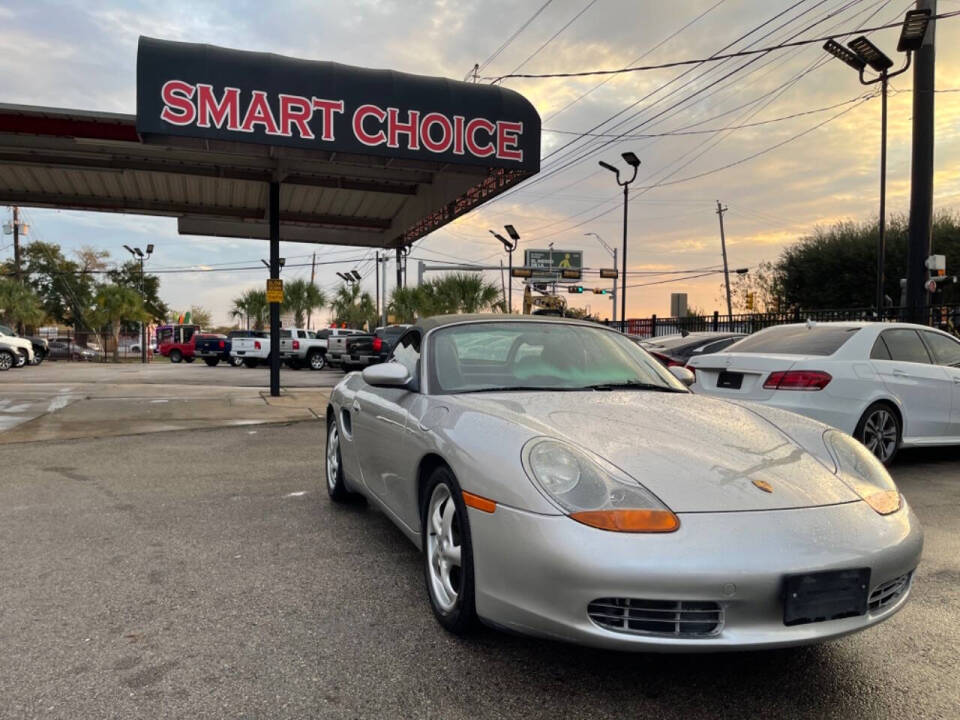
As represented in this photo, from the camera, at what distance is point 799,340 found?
680 centimetres

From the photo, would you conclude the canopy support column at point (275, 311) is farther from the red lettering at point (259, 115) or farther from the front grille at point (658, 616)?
the front grille at point (658, 616)

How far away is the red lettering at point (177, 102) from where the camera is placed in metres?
9.33

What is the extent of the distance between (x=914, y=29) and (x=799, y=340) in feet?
26.1

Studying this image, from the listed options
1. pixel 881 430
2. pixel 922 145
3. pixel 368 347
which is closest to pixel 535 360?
pixel 881 430

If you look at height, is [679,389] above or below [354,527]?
above

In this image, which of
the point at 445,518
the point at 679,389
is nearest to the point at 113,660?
the point at 445,518

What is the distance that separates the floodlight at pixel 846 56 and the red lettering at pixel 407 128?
10.5 metres

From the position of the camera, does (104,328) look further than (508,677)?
Yes

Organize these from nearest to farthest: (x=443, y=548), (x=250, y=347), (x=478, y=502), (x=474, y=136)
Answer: (x=478, y=502) < (x=443, y=548) < (x=474, y=136) < (x=250, y=347)

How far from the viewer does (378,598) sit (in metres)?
3.38

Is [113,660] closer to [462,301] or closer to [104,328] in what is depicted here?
[462,301]

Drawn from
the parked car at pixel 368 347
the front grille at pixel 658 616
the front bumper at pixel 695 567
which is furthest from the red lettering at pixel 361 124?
the parked car at pixel 368 347

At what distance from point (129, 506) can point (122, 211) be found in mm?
13082

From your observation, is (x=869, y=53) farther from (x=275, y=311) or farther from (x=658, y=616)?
(x=658, y=616)
